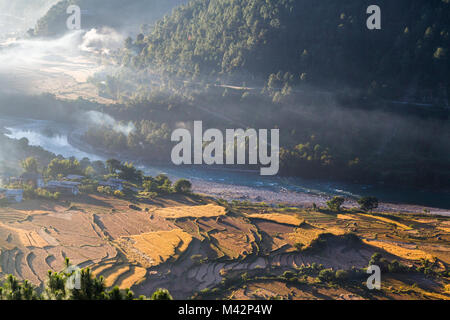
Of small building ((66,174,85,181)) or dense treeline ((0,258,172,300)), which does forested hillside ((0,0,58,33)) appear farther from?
dense treeline ((0,258,172,300))

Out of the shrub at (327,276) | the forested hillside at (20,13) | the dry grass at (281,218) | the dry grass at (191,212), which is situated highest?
the forested hillside at (20,13)

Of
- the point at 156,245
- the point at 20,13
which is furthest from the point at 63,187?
the point at 20,13

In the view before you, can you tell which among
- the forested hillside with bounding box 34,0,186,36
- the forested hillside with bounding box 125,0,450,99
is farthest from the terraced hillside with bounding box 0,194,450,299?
the forested hillside with bounding box 34,0,186,36

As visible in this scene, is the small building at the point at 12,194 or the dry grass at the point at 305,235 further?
the small building at the point at 12,194

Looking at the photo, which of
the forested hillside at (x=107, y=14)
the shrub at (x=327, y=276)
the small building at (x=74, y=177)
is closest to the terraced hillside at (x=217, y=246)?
the shrub at (x=327, y=276)

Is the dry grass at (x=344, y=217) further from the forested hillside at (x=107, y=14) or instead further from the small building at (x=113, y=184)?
the forested hillside at (x=107, y=14)
